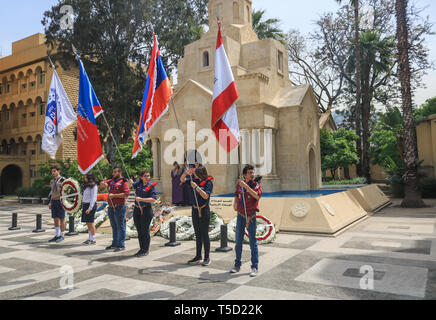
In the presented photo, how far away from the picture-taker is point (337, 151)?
1076 inches

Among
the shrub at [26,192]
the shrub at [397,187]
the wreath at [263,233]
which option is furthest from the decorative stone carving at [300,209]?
the shrub at [26,192]

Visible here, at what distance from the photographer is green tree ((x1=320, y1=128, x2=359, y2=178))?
26.9 metres

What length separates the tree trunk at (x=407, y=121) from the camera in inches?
675

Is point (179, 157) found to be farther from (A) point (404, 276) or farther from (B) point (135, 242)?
(A) point (404, 276)

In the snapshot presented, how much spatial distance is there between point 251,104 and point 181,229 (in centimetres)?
983

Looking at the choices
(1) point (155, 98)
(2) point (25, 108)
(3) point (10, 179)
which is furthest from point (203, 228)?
(3) point (10, 179)

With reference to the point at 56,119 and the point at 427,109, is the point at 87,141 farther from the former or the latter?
the point at 427,109

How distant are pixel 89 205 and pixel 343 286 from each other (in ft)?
23.7

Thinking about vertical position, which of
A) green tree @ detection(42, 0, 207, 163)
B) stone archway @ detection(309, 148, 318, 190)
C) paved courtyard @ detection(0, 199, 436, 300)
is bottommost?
paved courtyard @ detection(0, 199, 436, 300)

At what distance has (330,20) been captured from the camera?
3394 cm

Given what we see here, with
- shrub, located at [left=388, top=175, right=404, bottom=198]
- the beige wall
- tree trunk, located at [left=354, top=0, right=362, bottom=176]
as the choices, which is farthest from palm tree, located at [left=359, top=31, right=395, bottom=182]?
shrub, located at [left=388, top=175, right=404, bottom=198]

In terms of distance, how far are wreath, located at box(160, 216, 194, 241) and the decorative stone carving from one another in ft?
11.3

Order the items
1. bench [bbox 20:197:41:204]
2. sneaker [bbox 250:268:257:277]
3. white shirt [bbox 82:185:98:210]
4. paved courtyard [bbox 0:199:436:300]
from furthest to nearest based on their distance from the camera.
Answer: bench [bbox 20:197:41:204] → white shirt [bbox 82:185:98:210] → sneaker [bbox 250:268:257:277] → paved courtyard [bbox 0:199:436:300]

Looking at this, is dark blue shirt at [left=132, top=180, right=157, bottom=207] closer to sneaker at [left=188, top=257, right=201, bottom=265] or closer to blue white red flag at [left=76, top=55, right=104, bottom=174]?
sneaker at [left=188, top=257, right=201, bottom=265]
